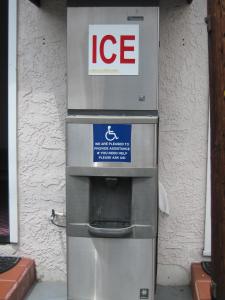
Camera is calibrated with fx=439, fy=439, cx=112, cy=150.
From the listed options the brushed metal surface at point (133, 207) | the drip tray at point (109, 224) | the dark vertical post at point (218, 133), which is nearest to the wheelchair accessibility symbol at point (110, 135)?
the brushed metal surface at point (133, 207)

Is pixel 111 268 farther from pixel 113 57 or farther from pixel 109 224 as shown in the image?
pixel 113 57

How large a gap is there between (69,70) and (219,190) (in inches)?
49.1

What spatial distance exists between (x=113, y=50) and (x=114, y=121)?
17.7 inches

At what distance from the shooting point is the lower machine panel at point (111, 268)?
2854 mm

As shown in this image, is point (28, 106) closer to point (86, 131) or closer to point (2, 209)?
point (86, 131)

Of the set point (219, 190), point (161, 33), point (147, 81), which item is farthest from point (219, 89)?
point (161, 33)

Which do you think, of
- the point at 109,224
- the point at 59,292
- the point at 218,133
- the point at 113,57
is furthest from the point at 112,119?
the point at 59,292

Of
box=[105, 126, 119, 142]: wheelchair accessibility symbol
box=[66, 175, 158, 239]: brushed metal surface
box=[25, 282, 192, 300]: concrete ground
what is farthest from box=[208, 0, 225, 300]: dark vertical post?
box=[25, 282, 192, 300]: concrete ground

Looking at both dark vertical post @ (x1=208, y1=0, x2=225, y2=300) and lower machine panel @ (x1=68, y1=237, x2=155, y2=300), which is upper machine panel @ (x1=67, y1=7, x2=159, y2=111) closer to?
dark vertical post @ (x1=208, y1=0, x2=225, y2=300)

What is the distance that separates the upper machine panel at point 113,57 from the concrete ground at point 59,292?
1.56 meters

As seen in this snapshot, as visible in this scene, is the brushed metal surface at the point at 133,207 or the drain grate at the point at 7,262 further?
the drain grate at the point at 7,262

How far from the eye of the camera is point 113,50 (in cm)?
277

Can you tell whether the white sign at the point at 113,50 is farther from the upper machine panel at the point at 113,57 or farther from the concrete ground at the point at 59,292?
the concrete ground at the point at 59,292

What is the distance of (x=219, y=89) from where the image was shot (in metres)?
2.06
